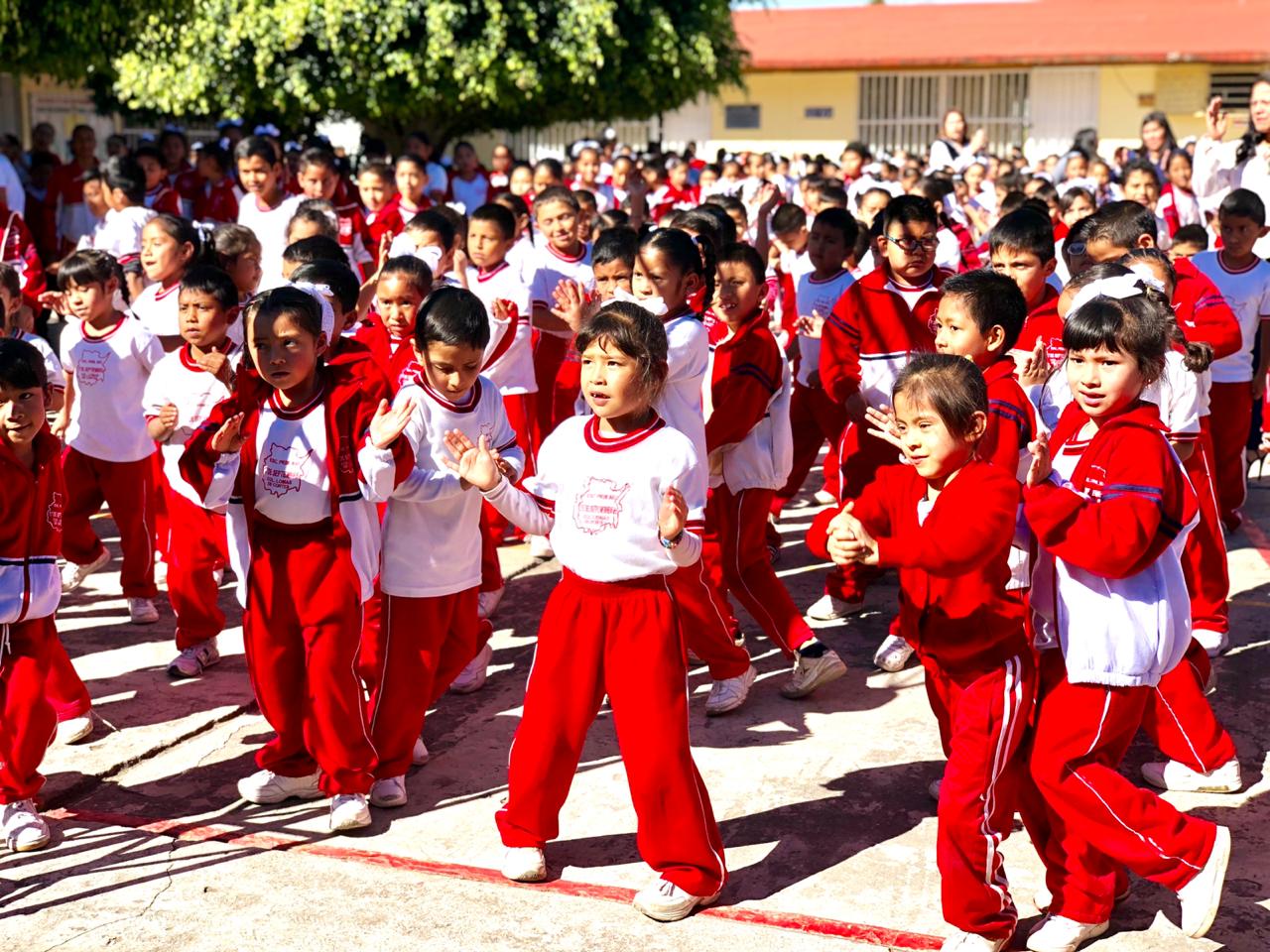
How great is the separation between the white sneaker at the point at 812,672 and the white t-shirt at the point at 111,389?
2.73 meters

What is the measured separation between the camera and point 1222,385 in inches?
266

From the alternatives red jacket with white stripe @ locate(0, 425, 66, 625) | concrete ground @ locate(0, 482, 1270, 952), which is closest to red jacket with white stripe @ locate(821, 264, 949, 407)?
concrete ground @ locate(0, 482, 1270, 952)

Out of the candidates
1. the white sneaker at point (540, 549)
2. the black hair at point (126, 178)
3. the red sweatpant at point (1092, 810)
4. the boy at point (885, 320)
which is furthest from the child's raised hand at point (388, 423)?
the black hair at point (126, 178)

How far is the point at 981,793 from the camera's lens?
3547 mm

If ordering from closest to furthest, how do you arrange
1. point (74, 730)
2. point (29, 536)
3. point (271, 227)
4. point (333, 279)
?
point (29, 536) < point (74, 730) < point (333, 279) < point (271, 227)

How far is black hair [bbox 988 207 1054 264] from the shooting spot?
5566mm

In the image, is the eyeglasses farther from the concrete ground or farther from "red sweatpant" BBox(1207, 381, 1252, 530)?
"red sweatpant" BBox(1207, 381, 1252, 530)

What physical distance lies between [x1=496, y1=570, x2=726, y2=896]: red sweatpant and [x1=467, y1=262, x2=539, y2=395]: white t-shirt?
266cm

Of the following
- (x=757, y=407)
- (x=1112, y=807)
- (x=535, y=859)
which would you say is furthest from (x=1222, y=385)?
(x=535, y=859)

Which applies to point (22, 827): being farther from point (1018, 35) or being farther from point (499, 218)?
point (1018, 35)

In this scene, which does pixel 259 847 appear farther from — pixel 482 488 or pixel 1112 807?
pixel 1112 807

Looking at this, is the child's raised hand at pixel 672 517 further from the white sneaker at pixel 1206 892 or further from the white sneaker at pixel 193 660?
the white sneaker at pixel 193 660

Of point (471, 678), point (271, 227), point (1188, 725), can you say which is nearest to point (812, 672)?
point (471, 678)

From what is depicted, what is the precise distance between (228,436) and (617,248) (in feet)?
6.98
